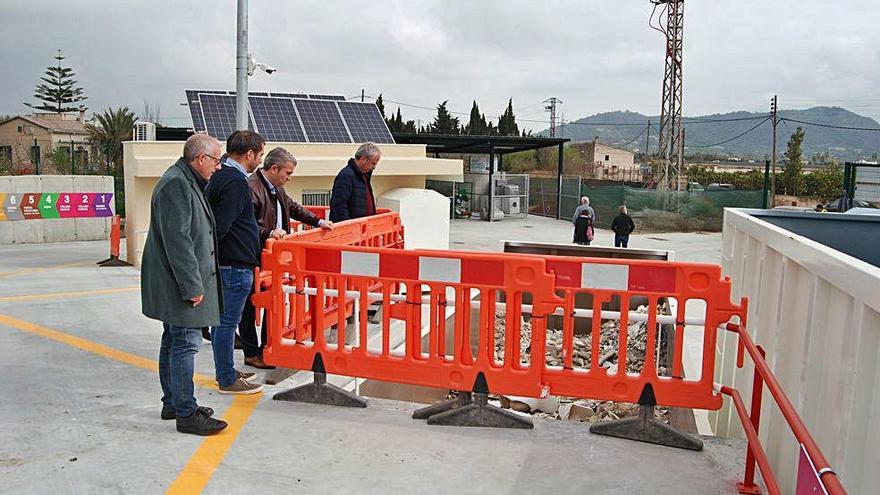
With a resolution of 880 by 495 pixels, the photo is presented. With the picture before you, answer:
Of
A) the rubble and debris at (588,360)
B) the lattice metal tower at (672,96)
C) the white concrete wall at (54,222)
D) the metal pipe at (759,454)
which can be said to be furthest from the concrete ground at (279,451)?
the lattice metal tower at (672,96)

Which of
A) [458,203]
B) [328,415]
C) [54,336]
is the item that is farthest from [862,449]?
[458,203]

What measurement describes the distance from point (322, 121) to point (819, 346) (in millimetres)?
17599

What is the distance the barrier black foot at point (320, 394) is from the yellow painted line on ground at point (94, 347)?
2.44ft

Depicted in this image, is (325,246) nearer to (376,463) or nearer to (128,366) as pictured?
(376,463)

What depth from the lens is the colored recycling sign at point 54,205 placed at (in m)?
17.7

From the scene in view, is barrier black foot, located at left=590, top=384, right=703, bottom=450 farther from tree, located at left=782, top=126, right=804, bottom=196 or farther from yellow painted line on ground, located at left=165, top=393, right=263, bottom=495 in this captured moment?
tree, located at left=782, top=126, right=804, bottom=196

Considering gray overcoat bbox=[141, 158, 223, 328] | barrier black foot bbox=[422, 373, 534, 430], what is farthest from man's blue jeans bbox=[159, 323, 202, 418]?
barrier black foot bbox=[422, 373, 534, 430]

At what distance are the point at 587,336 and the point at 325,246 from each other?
5.84 metres

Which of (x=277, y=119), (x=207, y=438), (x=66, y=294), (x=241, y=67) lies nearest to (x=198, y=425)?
(x=207, y=438)

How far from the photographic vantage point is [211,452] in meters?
4.21

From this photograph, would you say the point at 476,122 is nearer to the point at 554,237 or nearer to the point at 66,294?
the point at 554,237

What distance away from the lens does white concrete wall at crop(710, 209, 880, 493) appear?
2.45 meters

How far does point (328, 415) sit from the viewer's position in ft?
16.0

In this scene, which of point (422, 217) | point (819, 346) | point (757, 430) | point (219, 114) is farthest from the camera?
point (219, 114)
